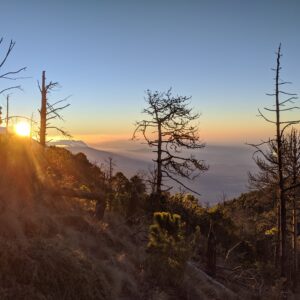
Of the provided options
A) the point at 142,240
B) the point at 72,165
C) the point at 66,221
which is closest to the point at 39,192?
the point at 66,221

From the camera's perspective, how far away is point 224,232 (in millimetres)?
22094

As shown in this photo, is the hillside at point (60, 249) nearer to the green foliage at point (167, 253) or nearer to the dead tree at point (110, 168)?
the green foliage at point (167, 253)

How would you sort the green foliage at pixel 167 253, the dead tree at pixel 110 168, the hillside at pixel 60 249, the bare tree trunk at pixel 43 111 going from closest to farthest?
the hillside at pixel 60 249 → the green foliage at pixel 167 253 → the bare tree trunk at pixel 43 111 → the dead tree at pixel 110 168

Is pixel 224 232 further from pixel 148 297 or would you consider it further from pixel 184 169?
pixel 148 297

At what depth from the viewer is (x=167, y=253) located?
9883 mm

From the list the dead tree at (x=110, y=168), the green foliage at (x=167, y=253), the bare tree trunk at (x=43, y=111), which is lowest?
the green foliage at (x=167, y=253)

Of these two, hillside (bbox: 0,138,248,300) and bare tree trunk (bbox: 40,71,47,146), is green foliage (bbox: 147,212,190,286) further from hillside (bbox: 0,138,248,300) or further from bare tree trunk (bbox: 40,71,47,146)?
bare tree trunk (bbox: 40,71,47,146)

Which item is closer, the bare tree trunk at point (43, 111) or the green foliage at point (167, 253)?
the green foliage at point (167, 253)

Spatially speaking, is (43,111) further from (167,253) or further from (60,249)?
(60,249)

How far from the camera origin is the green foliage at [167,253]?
31.3ft

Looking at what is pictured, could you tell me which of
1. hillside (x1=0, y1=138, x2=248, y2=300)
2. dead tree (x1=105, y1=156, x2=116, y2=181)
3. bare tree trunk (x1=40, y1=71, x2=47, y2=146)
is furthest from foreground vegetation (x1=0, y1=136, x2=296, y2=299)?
dead tree (x1=105, y1=156, x2=116, y2=181)

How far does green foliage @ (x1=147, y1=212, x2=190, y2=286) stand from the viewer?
31.3ft

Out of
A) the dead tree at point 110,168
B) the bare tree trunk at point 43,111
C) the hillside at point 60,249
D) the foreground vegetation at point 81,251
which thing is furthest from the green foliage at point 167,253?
the dead tree at point 110,168

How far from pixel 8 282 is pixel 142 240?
309 inches
